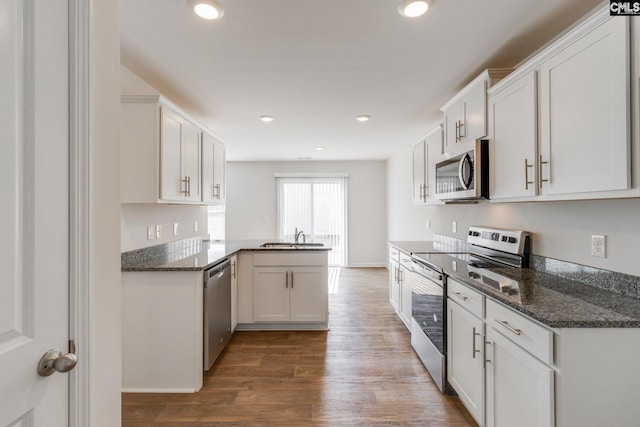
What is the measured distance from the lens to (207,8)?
167cm

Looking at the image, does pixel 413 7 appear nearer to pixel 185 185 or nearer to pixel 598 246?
pixel 598 246

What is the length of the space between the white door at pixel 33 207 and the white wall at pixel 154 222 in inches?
58.8

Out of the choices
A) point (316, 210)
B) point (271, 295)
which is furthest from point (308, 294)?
point (316, 210)

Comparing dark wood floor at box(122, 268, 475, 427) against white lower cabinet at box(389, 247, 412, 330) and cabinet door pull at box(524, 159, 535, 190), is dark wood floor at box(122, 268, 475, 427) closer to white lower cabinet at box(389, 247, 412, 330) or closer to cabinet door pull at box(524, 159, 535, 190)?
white lower cabinet at box(389, 247, 412, 330)

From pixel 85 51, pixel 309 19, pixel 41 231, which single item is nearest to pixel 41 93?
pixel 85 51

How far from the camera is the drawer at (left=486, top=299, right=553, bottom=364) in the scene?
1.24 meters

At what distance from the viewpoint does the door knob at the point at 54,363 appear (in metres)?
0.82

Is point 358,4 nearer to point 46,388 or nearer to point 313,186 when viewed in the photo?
point 46,388

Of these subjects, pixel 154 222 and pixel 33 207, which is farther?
pixel 154 222

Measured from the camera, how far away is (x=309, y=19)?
1.81 metres

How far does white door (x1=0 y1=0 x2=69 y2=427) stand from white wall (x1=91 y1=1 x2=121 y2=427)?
80 millimetres

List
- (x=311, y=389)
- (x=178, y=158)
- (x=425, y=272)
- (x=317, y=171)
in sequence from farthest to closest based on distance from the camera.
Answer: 1. (x=317, y=171)
2. (x=178, y=158)
3. (x=425, y=272)
4. (x=311, y=389)

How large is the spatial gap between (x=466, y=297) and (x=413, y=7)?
1690 millimetres

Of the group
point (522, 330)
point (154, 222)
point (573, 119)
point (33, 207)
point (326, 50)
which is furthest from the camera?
point (154, 222)
